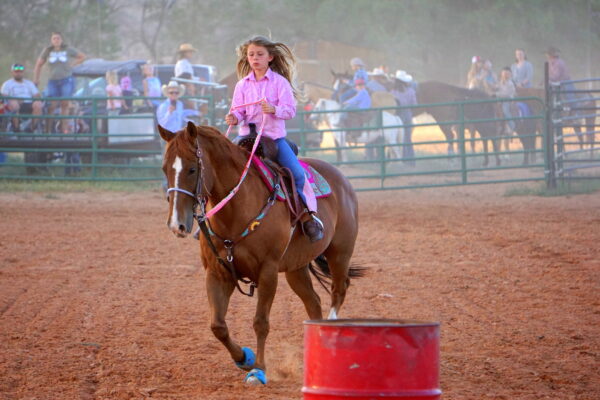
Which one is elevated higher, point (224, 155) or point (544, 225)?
point (224, 155)

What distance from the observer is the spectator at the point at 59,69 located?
1792cm

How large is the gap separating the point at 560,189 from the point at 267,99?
11.5m

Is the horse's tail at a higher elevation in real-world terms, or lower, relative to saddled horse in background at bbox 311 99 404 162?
lower

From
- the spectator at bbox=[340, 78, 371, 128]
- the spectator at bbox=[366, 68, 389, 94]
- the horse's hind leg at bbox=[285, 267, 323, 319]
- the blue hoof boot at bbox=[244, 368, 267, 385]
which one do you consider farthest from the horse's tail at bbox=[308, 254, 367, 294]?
the spectator at bbox=[366, 68, 389, 94]

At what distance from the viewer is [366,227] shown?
1255 cm

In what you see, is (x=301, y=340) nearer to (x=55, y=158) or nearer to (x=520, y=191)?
(x=520, y=191)

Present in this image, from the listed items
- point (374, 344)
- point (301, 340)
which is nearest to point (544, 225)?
point (301, 340)

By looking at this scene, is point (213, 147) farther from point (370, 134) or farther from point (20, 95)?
Answer: point (20, 95)

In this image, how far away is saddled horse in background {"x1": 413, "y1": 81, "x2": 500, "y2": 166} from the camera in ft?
60.2

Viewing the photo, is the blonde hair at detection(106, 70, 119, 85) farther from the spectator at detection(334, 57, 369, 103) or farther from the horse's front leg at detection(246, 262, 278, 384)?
the horse's front leg at detection(246, 262, 278, 384)

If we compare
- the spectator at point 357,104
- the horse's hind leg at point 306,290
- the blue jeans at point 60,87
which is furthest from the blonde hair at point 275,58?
the spectator at point 357,104

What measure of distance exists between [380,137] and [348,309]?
11.6 metres

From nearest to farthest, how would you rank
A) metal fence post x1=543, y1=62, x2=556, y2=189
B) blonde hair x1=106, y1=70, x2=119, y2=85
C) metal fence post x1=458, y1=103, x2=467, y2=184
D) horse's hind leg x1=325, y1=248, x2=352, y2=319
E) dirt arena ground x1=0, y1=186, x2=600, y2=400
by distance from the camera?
dirt arena ground x1=0, y1=186, x2=600, y2=400, horse's hind leg x1=325, y1=248, x2=352, y2=319, metal fence post x1=543, y1=62, x2=556, y2=189, metal fence post x1=458, y1=103, x2=467, y2=184, blonde hair x1=106, y1=70, x2=119, y2=85

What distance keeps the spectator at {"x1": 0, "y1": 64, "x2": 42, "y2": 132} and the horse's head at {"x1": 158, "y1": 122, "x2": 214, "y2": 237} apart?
1323 centimetres
